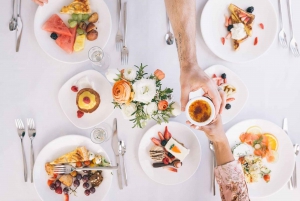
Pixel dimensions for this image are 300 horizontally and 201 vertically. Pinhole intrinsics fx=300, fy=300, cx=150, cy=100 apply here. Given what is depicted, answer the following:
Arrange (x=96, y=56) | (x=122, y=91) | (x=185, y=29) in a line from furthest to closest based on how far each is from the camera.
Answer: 1. (x=96, y=56)
2. (x=185, y=29)
3. (x=122, y=91)

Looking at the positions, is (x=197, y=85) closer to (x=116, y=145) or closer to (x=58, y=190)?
(x=116, y=145)

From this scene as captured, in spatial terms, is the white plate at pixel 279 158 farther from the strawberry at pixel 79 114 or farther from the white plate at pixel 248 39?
the strawberry at pixel 79 114

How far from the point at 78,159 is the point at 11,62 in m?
0.64

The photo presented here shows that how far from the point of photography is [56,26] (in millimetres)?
1591

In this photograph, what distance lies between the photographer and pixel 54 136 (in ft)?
5.27

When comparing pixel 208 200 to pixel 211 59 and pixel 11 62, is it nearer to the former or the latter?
pixel 211 59

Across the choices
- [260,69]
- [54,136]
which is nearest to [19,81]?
[54,136]

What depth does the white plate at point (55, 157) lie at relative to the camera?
5.11 feet

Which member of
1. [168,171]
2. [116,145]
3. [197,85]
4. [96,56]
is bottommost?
[168,171]

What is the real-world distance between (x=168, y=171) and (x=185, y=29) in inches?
28.9

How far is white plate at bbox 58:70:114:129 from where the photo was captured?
1.57 meters

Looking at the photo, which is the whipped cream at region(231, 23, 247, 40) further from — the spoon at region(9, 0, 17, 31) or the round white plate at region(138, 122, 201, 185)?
the spoon at region(9, 0, 17, 31)

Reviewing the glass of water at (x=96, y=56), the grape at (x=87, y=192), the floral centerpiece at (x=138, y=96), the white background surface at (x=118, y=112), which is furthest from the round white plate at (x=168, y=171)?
the glass of water at (x=96, y=56)

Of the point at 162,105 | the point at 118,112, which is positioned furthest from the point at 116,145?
the point at 162,105
